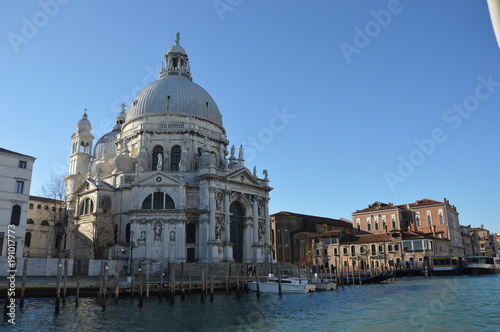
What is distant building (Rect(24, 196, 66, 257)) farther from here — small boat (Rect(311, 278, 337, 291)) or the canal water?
small boat (Rect(311, 278, 337, 291))

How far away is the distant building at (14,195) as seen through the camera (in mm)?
28375

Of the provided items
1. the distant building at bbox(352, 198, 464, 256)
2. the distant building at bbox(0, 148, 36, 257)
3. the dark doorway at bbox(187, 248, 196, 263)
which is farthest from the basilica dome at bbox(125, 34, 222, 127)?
the distant building at bbox(352, 198, 464, 256)

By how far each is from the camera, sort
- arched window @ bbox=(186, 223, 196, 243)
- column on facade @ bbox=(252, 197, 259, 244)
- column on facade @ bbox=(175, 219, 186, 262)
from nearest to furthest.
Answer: column on facade @ bbox=(175, 219, 186, 262) < arched window @ bbox=(186, 223, 196, 243) < column on facade @ bbox=(252, 197, 259, 244)

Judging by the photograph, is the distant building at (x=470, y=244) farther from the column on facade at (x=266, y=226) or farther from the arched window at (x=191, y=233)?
the arched window at (x=191, y=233)

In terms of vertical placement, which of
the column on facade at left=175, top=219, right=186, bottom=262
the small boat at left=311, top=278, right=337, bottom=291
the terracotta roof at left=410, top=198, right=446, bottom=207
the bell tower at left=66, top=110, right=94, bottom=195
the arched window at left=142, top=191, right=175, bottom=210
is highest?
the bell tower at left=66, top=110, right=94, bottom=195

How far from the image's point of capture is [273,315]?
732 inches

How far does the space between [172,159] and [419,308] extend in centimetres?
2786

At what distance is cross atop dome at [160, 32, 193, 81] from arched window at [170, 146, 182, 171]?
1035cm

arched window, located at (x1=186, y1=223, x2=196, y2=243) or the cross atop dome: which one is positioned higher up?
the cross atop dome

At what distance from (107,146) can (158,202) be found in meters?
16.8

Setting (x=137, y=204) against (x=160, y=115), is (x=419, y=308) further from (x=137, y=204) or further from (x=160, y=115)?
(x=160, y=115)

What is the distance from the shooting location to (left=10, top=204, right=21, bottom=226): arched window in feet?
95.1

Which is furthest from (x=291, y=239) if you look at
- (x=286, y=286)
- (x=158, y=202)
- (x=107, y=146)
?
(x=286, y=286)

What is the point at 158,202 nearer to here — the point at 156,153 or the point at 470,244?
the point at 156,153
